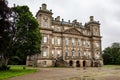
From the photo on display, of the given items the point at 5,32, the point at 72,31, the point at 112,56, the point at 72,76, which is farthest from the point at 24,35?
the point at 112,56

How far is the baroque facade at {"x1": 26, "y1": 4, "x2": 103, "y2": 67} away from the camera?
54.7 m

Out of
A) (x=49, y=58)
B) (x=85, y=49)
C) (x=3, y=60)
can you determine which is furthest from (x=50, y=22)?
(x=3, y=60)

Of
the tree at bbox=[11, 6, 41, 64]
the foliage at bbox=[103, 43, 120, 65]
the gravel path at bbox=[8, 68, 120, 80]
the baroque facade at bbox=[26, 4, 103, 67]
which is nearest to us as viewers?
the gravel path at bbox=[8, 68, 120, 80]

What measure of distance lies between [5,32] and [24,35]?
480cm

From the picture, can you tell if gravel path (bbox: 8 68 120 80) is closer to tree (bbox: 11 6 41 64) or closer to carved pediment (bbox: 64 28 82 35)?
tree (bbox: 11 6 41 64)

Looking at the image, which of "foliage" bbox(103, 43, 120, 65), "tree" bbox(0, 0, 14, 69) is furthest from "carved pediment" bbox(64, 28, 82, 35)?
"tree" bbox(0, 0, 14, 69)

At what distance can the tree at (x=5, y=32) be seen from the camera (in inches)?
1134

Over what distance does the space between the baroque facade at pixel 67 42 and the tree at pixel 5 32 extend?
1894cm

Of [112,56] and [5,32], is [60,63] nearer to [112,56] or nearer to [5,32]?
[5,32]

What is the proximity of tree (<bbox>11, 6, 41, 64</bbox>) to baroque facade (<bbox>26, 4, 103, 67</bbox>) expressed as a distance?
57.3ft

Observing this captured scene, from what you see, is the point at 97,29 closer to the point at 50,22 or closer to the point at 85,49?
the point at 85,49

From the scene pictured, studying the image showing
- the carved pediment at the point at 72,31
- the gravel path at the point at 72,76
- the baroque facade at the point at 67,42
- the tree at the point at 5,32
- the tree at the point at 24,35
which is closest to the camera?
the gravel path at the point at 72,76

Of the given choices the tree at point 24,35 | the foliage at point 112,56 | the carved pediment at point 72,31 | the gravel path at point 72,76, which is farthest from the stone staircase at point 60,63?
the foliage at point 112,56

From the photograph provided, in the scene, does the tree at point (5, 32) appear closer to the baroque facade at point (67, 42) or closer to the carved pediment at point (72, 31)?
the baroque facade at point (67, 42)
